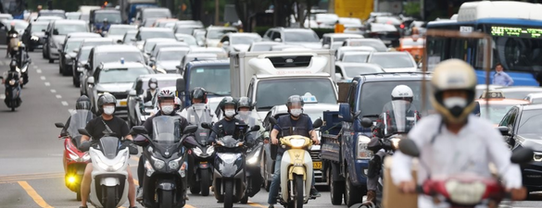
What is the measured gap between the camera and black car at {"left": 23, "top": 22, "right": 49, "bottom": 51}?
65.8m

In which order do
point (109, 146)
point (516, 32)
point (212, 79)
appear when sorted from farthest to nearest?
point (516, 32), point (212, 79), point (109, 146)

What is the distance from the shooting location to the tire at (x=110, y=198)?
45.4 ft

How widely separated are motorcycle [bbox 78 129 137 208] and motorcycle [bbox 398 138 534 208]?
23.2 ft

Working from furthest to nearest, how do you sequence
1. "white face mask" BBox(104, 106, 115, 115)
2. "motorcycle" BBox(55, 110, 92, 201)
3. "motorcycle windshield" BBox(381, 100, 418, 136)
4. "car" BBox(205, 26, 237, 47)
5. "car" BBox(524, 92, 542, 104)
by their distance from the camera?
"car" BBox(205, 26, 237, 47) → "car" BBox(524, 92, 542, 104) → "motorcycle" BBox(55, 110, 92, 201) → "white face mask" BBox(104, 106, 115, 115) → "motorcycle windshield" BBox(381, 100, 418, 136)

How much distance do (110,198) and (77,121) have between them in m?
3.24

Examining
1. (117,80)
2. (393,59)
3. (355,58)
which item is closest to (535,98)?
(117,80)

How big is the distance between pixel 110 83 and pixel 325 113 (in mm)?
16772

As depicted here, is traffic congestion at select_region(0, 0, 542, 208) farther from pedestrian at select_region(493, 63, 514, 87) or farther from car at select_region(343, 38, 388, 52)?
car at select_region(343, 38, 388, 52)

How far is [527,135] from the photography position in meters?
18.7

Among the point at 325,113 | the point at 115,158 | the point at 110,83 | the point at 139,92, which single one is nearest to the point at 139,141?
the point at 115,158

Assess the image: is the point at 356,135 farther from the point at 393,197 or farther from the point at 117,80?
the point at 117,80

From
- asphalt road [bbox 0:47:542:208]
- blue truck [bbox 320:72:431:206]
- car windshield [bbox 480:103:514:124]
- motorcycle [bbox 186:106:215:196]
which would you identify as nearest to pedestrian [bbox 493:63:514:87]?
car windshield [bbox 480:103:514:124]

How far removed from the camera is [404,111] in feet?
47.9

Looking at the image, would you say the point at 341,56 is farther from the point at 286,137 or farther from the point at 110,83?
the point at 286,137
